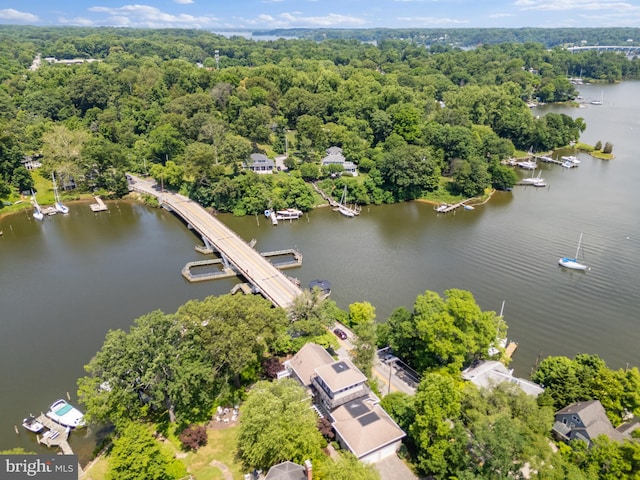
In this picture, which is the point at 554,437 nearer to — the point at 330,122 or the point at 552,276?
the point at 552,276

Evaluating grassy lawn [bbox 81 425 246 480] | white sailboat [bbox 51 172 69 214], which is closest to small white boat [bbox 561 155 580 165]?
grassy lawn [bbox 81 425 246 480]

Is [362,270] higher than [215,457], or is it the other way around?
[362,270]

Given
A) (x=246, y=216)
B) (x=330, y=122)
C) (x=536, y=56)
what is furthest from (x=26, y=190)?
(x=536, y=56)

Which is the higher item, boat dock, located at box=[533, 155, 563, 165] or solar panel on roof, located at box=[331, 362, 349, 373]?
boat dock, located at box=[533, 155, 563, 165]

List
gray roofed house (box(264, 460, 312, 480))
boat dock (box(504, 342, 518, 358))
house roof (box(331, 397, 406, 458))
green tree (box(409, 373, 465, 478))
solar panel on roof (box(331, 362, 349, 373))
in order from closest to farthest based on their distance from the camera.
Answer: gray roofed house (box(264, 460, 312, 480)), green tree (box(409, 373, 465, 478)), house roof (box(331, 397, 406, 458)), solar panel on roof (box(331, 362, 349, 373)), boat dock (box(504, 342, 518, 358))

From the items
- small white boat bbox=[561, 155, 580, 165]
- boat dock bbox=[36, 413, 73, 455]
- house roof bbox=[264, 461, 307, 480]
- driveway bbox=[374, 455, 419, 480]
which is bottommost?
boat dock bbox=[36, 413, 73, 455]

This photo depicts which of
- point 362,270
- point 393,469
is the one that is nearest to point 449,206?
point 362,270

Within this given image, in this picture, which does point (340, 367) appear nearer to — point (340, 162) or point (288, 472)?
point (288, 472)

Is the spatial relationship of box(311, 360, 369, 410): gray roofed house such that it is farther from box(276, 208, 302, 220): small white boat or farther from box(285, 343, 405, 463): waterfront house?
box(276, 208, 302, 220): small white boat
